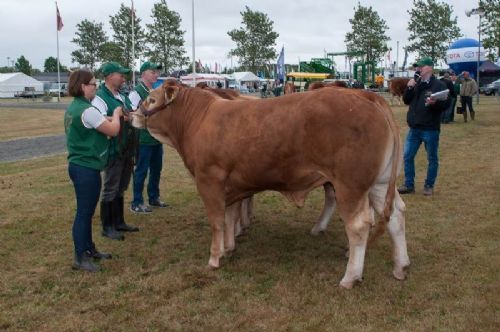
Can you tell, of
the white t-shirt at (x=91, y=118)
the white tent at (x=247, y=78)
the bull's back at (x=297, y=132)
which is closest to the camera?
the bull's back at (x=297, y=132)

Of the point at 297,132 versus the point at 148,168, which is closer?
the point at 297,132

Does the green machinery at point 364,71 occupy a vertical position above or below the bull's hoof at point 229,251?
above

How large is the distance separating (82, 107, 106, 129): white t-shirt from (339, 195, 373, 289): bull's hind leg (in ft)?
7.97

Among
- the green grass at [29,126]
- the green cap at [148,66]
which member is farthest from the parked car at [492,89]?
the green cap at [148,66]

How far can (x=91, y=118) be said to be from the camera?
15.7 feet

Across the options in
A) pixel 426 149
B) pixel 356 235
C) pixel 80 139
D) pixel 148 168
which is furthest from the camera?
pixel 426 149

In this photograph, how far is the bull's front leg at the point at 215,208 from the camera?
Answer: 5.14 metres

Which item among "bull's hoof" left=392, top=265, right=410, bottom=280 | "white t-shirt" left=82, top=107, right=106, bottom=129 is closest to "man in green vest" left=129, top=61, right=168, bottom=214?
"white t-shirt" left=82, top=107, right=106, bottom=129

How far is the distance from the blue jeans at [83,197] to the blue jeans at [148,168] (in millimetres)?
2061

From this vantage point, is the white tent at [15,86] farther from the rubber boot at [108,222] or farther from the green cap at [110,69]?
the green cap at [110,69]

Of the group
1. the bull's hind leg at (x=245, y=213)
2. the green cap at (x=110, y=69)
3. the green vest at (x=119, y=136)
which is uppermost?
the green cap at (x=110, y=69)

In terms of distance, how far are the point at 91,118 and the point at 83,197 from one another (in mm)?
821

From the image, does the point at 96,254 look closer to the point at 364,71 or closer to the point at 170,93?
the point at 170,93

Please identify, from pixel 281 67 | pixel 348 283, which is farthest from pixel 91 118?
pixel 281 67
